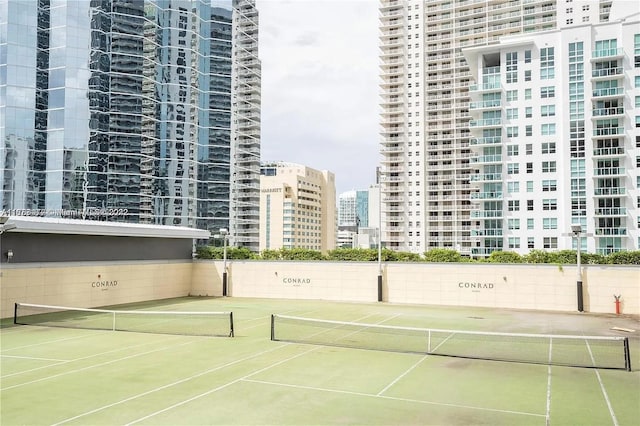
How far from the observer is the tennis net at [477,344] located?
1627 cm

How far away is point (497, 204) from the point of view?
8494 centimetres

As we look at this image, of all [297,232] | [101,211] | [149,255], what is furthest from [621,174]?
[297,232]

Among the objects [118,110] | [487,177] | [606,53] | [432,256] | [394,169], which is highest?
[606,53]

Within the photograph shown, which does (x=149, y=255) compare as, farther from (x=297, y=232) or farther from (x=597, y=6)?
(x=297, y=232)

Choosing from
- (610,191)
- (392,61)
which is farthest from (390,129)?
(610,191)

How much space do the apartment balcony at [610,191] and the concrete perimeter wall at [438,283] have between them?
52651 mm

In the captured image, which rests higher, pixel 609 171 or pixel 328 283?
pixel 609 171

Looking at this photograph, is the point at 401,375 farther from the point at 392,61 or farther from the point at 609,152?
the point at 392,61

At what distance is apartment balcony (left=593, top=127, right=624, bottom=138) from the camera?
252 feet

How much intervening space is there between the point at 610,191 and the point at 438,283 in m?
54.7

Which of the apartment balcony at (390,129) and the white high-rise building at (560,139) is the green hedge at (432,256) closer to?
the white high-rise building at (560,139)

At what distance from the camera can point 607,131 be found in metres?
77.6

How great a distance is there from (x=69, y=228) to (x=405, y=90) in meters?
103

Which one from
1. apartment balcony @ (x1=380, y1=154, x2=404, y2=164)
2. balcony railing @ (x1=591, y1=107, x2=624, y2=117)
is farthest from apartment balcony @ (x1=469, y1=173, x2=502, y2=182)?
apartment balcony @ (x1=380, y1=154, x2=404, y2=164)
